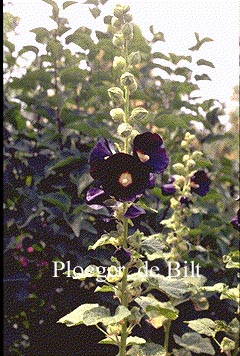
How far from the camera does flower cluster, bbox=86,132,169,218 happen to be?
1.37m

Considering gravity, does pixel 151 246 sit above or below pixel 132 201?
below

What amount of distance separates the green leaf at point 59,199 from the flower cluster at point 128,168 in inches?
37.5

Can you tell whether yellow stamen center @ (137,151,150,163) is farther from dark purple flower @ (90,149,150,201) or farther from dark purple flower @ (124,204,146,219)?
dark purple flower @ (124,204,146,219)

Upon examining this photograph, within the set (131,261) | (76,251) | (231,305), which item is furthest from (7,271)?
(131,261)

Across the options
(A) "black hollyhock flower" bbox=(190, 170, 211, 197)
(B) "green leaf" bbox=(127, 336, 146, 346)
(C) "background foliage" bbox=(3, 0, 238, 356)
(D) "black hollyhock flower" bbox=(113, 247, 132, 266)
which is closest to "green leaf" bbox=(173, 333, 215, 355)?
(C) "background foliage" bbox=(3, 0, 238, 356)

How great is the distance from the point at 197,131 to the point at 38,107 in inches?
41.5

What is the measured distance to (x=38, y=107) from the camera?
2.69 meters

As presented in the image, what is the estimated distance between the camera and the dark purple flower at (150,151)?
54.2 inches

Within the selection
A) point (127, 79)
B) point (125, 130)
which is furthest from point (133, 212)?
point (127, 79)

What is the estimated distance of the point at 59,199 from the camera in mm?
2400

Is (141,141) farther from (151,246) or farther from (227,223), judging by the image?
(227,223)

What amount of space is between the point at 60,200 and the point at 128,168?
3.48 ft

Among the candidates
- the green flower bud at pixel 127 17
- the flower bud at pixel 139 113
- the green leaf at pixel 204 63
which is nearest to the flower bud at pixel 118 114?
the flower bud at pixel 139 113

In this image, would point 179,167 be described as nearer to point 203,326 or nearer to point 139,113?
point 203,326
